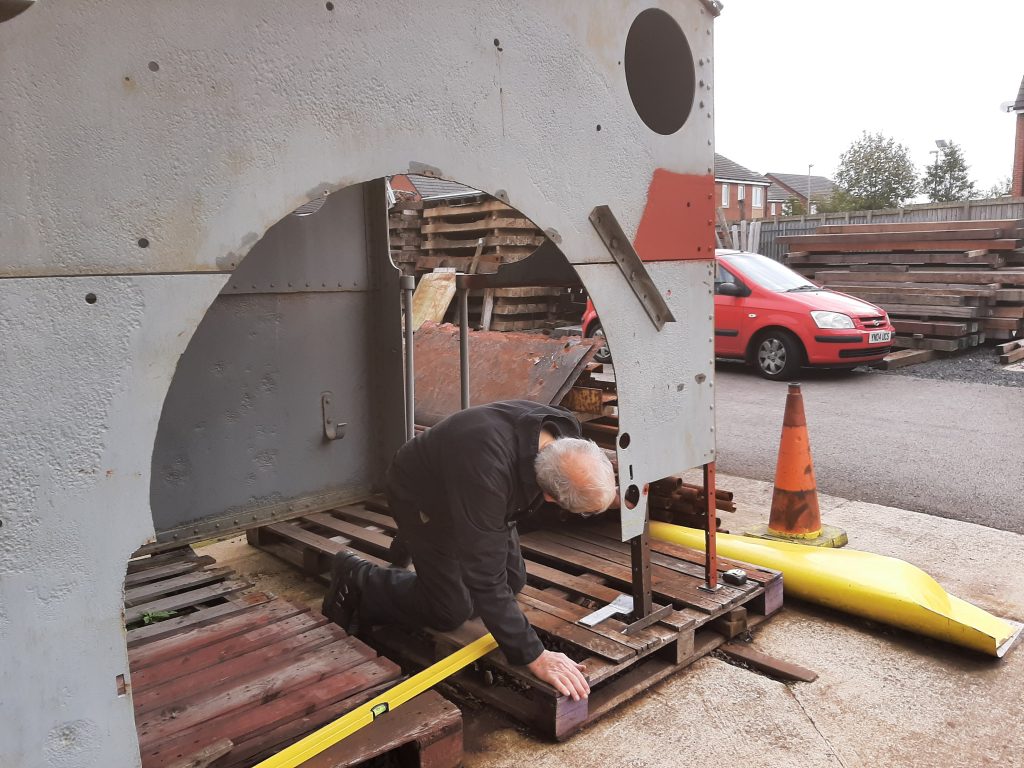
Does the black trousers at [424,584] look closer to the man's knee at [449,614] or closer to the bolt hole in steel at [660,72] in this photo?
the man's knee at [449,614]

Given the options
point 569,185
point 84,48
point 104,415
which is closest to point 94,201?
point 84,48

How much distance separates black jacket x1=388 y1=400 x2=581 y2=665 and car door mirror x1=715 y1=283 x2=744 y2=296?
24.1 ft

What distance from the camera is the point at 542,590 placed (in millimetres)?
3518

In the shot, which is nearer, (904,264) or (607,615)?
(607,615)

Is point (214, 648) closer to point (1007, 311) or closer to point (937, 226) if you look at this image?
point (1007, 311)

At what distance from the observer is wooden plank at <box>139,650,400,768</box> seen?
7.54 feet

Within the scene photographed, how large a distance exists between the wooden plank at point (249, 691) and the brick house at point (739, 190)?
1653 inches

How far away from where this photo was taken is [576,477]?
247 cm

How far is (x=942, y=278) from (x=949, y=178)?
3721 cm

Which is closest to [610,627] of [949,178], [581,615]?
[581,615]

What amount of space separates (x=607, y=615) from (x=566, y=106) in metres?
1.95

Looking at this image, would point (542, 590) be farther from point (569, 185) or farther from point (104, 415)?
point (104, 415)

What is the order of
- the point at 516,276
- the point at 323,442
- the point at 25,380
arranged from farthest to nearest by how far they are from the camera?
1. the point at 323,442
2. the point at 516,276
3. the point at 25,380

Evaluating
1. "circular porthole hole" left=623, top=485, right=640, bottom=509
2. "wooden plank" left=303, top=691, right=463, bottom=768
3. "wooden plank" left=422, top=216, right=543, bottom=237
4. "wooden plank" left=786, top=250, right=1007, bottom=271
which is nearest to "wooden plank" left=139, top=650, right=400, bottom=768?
"wooden plank" left=303, top=691, right=463, bottom=768
